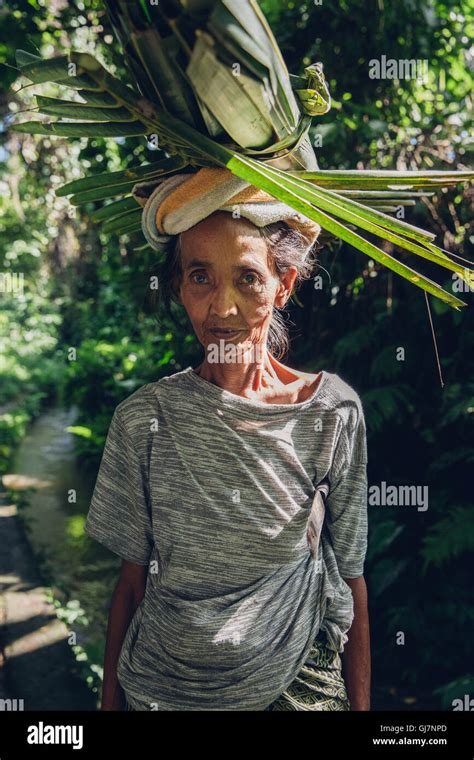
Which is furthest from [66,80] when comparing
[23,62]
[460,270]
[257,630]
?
[257,630]

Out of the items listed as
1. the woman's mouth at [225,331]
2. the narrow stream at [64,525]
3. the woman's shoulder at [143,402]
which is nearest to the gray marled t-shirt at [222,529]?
the woman's shoulder at [143,402]

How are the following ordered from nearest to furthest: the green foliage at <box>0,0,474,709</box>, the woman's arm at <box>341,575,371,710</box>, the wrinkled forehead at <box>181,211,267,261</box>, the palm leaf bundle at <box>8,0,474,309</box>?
the palm leaf bundle at <box>8,0,474,309</box> < the wrinkled forehead at <box>181,211,267,261</box> < the woman's arm at <box>341,575,371,710</box> < the green foliage at <box>0,0,474,709</box>

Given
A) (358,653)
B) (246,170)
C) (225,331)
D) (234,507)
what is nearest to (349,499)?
(234,507)

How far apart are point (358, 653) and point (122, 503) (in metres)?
0.70

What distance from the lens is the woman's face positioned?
149 cm

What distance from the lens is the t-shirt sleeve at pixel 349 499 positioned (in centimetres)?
163

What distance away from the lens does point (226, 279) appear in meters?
1.50

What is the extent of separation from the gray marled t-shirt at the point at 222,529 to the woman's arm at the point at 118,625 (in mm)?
49

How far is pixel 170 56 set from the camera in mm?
1247

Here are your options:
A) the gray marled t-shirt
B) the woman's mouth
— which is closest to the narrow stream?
the gray marled t-shirt

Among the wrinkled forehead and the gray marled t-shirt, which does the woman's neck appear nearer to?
the gray marled t-shirt

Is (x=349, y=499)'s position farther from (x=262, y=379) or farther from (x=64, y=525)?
(x=64, y=525)

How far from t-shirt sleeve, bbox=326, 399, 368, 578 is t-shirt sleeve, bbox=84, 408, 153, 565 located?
0.44 meters
